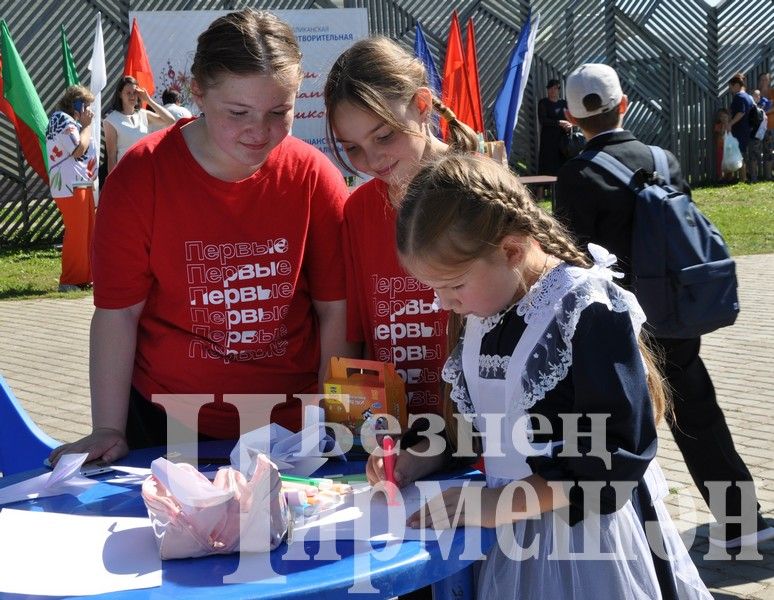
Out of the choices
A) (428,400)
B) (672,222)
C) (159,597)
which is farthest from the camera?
(672,222)

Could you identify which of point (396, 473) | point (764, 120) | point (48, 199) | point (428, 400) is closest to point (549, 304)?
point (396, 473)

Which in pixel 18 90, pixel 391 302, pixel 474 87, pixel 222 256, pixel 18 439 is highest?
pixel 18 90

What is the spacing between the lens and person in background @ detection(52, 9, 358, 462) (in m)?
2.42

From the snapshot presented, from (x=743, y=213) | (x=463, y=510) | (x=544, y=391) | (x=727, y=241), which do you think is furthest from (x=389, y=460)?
(x=743, y=213)

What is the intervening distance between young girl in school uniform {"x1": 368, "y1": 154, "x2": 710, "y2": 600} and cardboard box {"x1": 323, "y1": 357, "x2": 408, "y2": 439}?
1.27ft

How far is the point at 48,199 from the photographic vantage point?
47.7 ft

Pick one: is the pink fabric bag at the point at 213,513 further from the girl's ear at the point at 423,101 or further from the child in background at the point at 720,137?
the child in background at the point at 720,137

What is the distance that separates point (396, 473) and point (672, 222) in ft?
5.94

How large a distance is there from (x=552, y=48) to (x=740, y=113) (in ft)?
11.2

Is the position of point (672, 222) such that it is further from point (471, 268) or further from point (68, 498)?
point (68, 498)

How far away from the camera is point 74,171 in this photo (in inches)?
403

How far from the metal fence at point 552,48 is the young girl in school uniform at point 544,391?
43.7ft

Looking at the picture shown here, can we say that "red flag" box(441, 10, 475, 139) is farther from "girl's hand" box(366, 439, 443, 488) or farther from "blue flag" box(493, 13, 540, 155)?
"girl's hand" box(366, 439, 443, 488)

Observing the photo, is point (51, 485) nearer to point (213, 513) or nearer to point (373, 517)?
point (213, 513)
